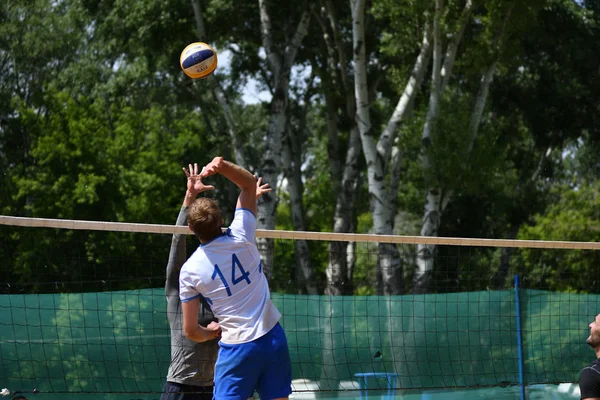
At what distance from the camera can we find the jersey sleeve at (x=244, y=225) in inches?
187

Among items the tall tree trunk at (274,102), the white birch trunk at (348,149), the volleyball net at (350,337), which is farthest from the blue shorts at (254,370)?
the white birch trunk at (348,149)

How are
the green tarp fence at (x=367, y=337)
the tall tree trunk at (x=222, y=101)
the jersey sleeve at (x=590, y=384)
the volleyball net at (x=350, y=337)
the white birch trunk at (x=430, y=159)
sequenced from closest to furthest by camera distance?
the jersey sleeve at (x=590, y=384) → the volleyball net at (x=350, y=337) → the green tarp fence at (x=367, y=337) → the white birch trunk at (x=430, y=159) → the tall tree trunk at (x=222, y=101)

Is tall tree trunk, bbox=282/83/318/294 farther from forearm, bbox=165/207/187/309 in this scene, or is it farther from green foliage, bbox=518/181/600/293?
forearm, bbox=165/207/187/309

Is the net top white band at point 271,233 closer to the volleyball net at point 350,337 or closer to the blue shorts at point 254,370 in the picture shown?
the volleyball net at point 350,337

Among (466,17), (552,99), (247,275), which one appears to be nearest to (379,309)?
(247,275)

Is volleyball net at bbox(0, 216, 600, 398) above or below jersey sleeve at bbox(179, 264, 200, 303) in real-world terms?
below

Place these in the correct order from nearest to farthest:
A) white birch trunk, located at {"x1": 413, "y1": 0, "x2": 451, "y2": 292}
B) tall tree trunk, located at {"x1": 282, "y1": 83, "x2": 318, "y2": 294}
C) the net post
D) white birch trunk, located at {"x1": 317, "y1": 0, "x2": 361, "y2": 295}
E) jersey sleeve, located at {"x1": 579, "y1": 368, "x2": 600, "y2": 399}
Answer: jersey sleeve, located at {"x1": 579, "y1": 368, "x2": 600, "y2": 399}
the net post
white birch trunk, located at {"x1": 413, "y1": 0, "x2": 451, "y2": 292}
white birch trunk, located at {"x1": 317, "y1": 0, "x2": 361, "y2": 295}
tall tree trunk, located at {"x1": 282, "y1": 83, "x2": 318, "y2": 294}

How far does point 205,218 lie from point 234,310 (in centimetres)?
52

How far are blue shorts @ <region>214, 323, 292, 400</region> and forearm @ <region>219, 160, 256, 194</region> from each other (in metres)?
0.83

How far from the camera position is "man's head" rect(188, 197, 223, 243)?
461 cm

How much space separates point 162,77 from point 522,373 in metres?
24.0

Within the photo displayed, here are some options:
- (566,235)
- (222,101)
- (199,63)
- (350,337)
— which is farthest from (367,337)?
(566,235)

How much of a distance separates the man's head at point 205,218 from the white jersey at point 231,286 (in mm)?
58

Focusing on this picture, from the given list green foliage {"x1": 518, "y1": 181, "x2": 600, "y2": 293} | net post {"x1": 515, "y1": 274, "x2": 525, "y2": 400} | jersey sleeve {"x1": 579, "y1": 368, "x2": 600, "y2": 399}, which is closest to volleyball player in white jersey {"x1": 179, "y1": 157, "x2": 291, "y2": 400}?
jersey sleeve {"x1": 579, "y1": 368, "x2": 600, "y2": 399}
